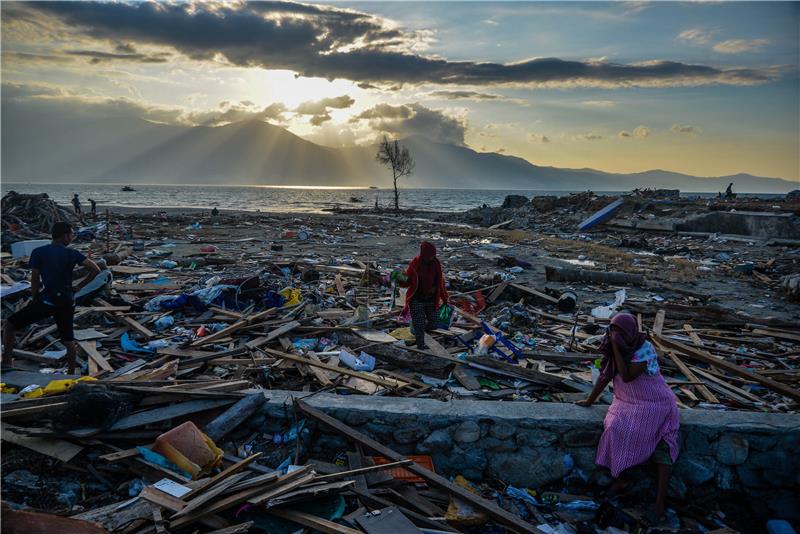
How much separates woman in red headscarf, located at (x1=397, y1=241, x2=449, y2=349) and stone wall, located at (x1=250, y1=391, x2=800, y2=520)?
217 centimetres

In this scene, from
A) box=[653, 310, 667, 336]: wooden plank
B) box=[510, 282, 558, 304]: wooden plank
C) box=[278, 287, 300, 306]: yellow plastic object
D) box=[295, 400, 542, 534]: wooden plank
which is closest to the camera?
box=[295, 400, 542, 534]: wooden plank

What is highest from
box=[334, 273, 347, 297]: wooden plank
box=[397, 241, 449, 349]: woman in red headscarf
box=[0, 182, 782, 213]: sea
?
box=[0, 182, 782, 213]: sea

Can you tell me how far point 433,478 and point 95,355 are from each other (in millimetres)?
4834

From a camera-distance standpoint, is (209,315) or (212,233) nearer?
(209,315)

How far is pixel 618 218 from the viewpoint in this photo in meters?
26.7

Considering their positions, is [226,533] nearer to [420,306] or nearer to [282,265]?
[420,306]

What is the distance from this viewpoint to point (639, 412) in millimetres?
4008

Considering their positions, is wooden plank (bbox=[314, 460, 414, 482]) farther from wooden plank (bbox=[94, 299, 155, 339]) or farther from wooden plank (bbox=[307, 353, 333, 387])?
wooden plank (bbox=[94, 299, 155, 339])

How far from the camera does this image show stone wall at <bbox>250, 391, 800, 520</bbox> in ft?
14.3

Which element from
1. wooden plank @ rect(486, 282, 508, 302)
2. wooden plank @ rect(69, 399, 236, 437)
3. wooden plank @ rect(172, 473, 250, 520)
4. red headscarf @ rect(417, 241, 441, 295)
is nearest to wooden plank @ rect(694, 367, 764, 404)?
red headscarf @ rect(417, 241, 441, 295)

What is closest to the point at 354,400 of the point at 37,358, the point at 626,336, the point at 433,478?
the point at 433,478

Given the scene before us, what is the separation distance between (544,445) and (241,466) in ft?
9.05

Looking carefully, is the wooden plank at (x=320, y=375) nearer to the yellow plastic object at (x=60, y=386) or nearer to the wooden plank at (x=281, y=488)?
the wooden plank at (x=281, y=488)

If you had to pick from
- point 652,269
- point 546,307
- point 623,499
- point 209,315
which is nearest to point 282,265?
point 209,315
